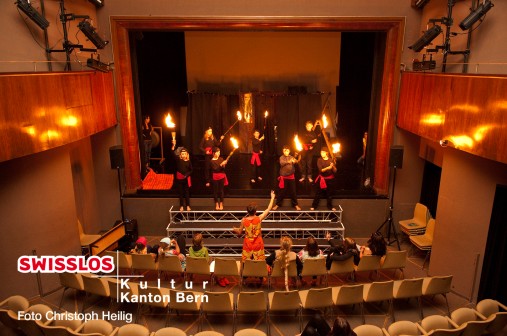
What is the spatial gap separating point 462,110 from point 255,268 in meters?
4.42

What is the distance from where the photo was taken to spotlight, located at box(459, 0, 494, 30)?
21.6 feet

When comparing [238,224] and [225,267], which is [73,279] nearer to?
[225,267]

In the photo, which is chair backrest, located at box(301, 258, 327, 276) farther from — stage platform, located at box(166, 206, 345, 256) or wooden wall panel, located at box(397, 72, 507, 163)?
wooden wall panel, located at box(397, 72, 507, 163)

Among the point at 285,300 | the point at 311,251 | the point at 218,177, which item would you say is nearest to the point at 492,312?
the point at 311,251

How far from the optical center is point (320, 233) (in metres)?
9.49

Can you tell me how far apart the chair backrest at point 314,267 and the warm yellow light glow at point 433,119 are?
3329 millimetres

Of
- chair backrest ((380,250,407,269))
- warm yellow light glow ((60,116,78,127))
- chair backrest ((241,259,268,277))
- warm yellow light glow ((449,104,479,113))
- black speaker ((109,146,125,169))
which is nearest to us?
warm yellow light glow ((449,104,479,113))

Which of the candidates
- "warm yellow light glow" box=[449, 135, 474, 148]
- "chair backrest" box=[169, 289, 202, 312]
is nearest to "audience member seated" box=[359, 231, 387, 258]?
"warm yellow light glow" box=[449, 135, 474, 148]

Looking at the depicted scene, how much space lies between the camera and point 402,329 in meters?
5.52

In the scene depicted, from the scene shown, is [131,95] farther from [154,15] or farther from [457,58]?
[457,58]

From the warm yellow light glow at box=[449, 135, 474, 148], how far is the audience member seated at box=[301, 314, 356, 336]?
3.67 m

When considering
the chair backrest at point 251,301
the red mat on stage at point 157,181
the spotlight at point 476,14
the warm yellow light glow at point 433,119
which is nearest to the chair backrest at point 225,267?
the chair backrest at point 251,301

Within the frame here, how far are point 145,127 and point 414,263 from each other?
8026 mm

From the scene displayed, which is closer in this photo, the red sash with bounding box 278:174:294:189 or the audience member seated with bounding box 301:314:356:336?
the audience member seated with bounding box 301:314:356:336
